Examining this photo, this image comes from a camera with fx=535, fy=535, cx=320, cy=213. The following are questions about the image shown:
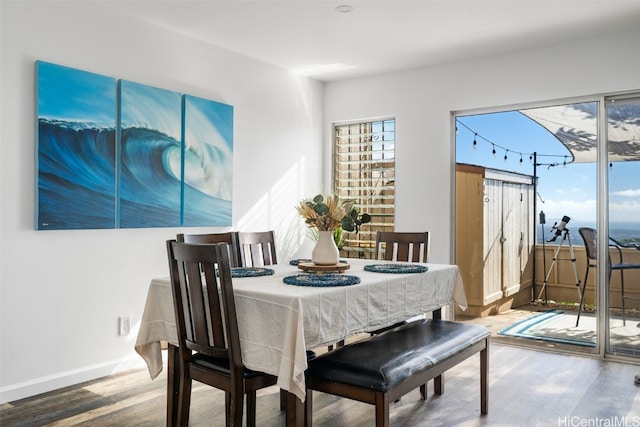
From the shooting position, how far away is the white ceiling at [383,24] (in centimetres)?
359

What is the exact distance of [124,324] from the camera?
379 cm

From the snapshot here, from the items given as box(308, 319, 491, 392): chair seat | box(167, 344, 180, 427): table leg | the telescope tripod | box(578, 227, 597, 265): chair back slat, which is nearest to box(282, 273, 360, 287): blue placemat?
box(308, 319, 491, 392): chair seat

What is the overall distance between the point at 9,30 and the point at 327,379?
2.73m

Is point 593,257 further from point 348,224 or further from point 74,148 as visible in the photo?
point 74,148

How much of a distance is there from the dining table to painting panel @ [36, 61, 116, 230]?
47.1 inches

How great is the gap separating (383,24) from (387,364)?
266cm

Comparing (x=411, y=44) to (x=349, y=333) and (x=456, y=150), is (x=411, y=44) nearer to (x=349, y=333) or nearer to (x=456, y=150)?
(x=456, y=150)

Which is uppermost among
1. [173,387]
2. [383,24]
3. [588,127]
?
[383,24]

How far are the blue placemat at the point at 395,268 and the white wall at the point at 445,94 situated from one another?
1987 millimetres

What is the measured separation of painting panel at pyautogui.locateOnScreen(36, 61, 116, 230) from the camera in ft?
10.7

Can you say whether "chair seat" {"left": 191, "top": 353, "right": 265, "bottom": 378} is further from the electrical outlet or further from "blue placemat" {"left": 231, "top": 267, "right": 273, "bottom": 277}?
the electrical outlet

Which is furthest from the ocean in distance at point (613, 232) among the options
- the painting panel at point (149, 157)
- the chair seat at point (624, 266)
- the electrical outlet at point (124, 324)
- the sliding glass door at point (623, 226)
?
the electrical outlet at point (124, 324)

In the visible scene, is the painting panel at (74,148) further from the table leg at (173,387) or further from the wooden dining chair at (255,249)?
the table leg at (173,387)

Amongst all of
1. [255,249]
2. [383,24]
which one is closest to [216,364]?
[255,249]
